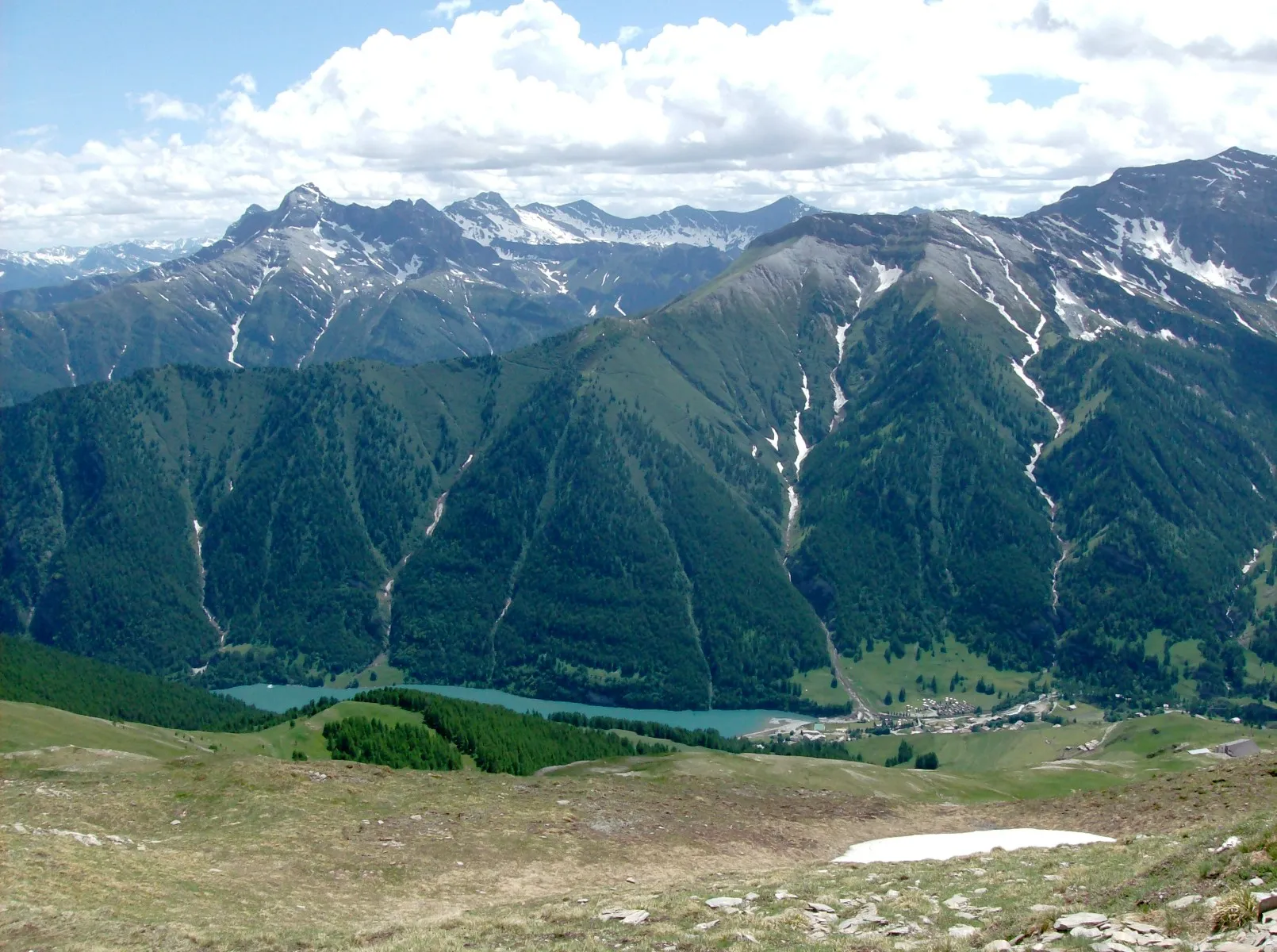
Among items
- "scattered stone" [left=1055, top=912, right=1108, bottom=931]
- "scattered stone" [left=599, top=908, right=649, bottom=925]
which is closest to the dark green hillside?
"scattered stone" [left=599, top=908, right=649, bottom=925]

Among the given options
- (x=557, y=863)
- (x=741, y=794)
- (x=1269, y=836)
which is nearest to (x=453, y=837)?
(x=557, y=863)

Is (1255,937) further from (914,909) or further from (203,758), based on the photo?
(203,758)

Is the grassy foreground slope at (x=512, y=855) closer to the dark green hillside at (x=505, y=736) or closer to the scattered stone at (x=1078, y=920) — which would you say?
the scattered stone at (x=1078, y=920)

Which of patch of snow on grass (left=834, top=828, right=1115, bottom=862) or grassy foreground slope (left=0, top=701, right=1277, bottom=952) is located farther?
patch of snow on grass (left=834, top=828, right=1115, bottom=862)

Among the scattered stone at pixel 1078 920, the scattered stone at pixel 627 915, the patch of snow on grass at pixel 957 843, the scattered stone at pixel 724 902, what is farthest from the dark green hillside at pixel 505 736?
the scattered stone at pixel 1078 920

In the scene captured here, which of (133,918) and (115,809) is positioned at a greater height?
(133,918)

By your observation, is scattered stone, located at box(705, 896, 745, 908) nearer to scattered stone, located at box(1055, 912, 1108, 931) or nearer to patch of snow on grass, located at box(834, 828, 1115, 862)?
scattered stone, located at box(1055, 912, 1108, 931)
